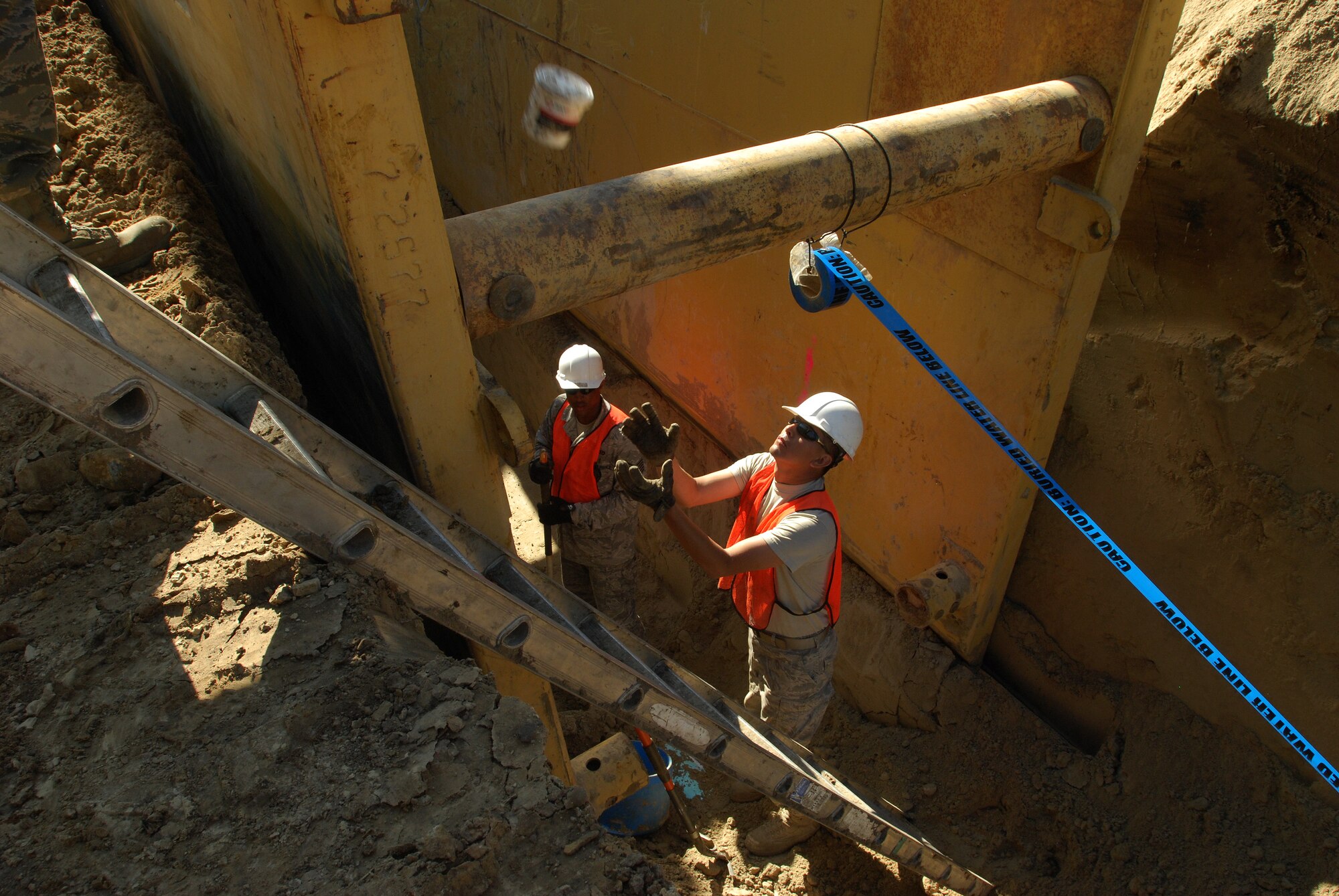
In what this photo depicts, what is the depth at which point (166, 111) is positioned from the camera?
208 inches

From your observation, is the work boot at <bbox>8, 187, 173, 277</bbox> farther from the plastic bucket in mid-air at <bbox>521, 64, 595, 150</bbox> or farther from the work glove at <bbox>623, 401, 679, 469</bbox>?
the work glove at <bbox>623, 401, 679, 469</bbox>

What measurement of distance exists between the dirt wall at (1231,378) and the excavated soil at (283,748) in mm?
483

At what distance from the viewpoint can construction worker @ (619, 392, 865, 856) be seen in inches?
129

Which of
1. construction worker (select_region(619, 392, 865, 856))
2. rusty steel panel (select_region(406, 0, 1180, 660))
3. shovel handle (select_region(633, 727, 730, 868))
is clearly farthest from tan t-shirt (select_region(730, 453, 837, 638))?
shovel handle (select_region(633, 727, 730, 868))

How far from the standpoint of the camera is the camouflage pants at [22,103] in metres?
3.53

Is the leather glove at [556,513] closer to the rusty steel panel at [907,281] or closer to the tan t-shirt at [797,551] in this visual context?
the tan t-shirt at [797,551]

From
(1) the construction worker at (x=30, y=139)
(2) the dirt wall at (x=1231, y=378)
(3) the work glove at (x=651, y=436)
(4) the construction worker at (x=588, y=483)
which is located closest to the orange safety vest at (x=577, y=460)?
(4) the construction worker at (x=588, y=483)

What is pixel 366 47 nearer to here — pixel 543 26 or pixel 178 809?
pixel 178 809

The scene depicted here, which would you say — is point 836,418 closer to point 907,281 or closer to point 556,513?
point 907,281

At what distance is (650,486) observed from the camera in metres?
3.11

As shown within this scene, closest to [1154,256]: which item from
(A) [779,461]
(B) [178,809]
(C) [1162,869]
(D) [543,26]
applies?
(A) [779,461]

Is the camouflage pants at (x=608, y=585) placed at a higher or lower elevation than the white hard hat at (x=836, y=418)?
lower

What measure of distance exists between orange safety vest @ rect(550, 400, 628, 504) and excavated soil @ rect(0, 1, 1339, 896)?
1.38 m

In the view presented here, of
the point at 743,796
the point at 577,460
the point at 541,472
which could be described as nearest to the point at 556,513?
the point at 541,472
